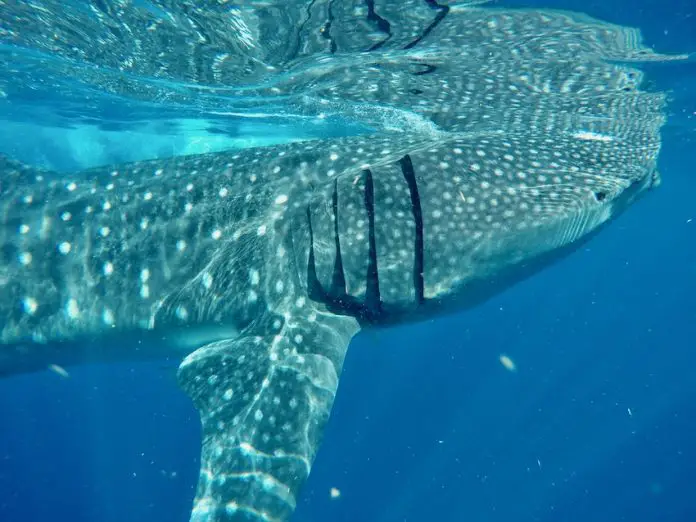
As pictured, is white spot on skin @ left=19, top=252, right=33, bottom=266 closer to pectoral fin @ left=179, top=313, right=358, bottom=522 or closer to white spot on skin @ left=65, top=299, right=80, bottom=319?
white spot on skin @ left=65, top=299, right=80, bottom=319

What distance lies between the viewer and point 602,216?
5402 millimetres

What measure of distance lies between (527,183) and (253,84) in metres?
7.42

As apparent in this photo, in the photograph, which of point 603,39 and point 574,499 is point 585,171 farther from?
point 574,499

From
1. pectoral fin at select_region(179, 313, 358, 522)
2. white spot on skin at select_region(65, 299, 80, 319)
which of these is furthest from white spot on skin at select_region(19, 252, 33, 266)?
pectoral fin at select_region(179, 313, 358, 522)

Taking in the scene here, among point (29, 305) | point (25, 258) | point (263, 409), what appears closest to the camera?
point (263, 409)

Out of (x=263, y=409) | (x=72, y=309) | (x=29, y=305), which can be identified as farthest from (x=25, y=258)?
(x=263, y=409)

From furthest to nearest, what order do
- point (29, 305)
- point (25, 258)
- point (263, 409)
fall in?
point (25, 258)
point (29, 305)
point (263, 409)

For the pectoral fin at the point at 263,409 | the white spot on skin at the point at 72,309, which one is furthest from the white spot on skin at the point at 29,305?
the pectoral fin at the point at 263,409

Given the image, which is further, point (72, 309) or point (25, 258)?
point (25, 258)

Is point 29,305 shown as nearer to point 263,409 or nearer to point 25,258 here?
point 25,258

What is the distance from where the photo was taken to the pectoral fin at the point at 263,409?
387cm

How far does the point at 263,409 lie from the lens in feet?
14.3

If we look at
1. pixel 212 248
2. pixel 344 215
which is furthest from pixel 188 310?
pixel 344 215

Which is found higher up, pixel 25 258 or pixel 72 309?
pixel 25 258
